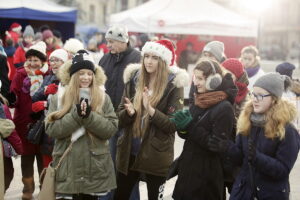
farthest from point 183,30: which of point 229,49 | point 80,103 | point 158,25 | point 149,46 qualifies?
point 80,103

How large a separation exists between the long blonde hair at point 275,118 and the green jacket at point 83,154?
1.09m

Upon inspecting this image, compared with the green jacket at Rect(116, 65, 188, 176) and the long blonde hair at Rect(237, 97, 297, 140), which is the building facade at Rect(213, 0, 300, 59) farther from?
the long blonde hair at Rect(237, 97, 297, 140)

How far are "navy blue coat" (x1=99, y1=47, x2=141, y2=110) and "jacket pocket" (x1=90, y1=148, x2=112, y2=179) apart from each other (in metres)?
1.45

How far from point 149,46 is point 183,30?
953cm

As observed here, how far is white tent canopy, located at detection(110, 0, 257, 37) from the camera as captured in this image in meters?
14.1

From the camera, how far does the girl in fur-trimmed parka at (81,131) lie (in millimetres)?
4090

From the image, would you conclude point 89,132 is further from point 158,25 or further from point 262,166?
point 158,25

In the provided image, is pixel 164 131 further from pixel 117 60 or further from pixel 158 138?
pixel 117 60

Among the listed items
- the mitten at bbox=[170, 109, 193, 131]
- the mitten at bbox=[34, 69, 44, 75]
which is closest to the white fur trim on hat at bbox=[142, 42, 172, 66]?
the mitten at bbox=[170, 109, 193, 131]

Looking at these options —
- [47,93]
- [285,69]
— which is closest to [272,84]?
[47,93]

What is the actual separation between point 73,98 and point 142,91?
0.73m

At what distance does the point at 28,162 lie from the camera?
19.7 ft

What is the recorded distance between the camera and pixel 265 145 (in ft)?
11.9

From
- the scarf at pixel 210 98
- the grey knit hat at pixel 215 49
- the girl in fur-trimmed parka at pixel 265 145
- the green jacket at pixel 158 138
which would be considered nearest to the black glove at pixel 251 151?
the girl in fur-trimmed parka at pixel 265 145
